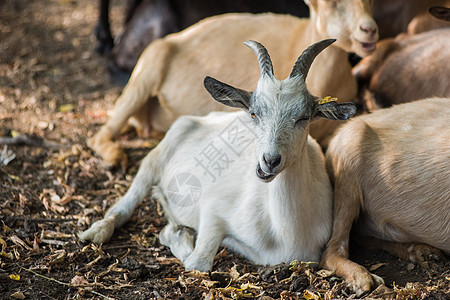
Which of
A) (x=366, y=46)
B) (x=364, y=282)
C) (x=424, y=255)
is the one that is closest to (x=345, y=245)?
(x=364, y=282)

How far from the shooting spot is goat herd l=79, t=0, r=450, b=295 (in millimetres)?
3598

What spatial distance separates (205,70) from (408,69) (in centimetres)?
186

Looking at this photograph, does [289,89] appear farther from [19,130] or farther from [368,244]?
[19,130]

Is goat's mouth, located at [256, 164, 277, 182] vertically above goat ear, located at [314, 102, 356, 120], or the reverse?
goat ear, located at [314, 102, 356, 120]

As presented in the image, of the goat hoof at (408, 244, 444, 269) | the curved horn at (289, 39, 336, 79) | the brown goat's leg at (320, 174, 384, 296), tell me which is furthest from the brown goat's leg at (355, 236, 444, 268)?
the curved horn at (289, 39, 336, 79)

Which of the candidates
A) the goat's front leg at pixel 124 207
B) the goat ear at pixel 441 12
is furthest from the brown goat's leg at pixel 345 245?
the goat ear at pixel 441 12

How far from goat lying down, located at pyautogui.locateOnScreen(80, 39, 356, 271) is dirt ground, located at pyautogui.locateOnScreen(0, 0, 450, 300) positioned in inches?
5.6

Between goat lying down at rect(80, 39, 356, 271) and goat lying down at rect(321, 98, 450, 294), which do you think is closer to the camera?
goat lying down at rect(80, 39, 356, 271)

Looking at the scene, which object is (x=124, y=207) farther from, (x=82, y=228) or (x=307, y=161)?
(x=307, y=161)

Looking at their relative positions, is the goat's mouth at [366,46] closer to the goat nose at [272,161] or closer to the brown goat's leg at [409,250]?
the brown goat's leg at [409,250]

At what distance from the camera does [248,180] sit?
4117 mm

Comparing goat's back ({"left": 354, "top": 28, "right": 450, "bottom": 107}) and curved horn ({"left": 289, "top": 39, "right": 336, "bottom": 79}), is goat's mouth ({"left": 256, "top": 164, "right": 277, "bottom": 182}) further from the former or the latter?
goat's back ({"left": 354, "top": 28, "right": 450, "bottom": 107})

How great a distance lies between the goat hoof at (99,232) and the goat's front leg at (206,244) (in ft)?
2.13

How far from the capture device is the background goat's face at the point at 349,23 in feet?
15.1
